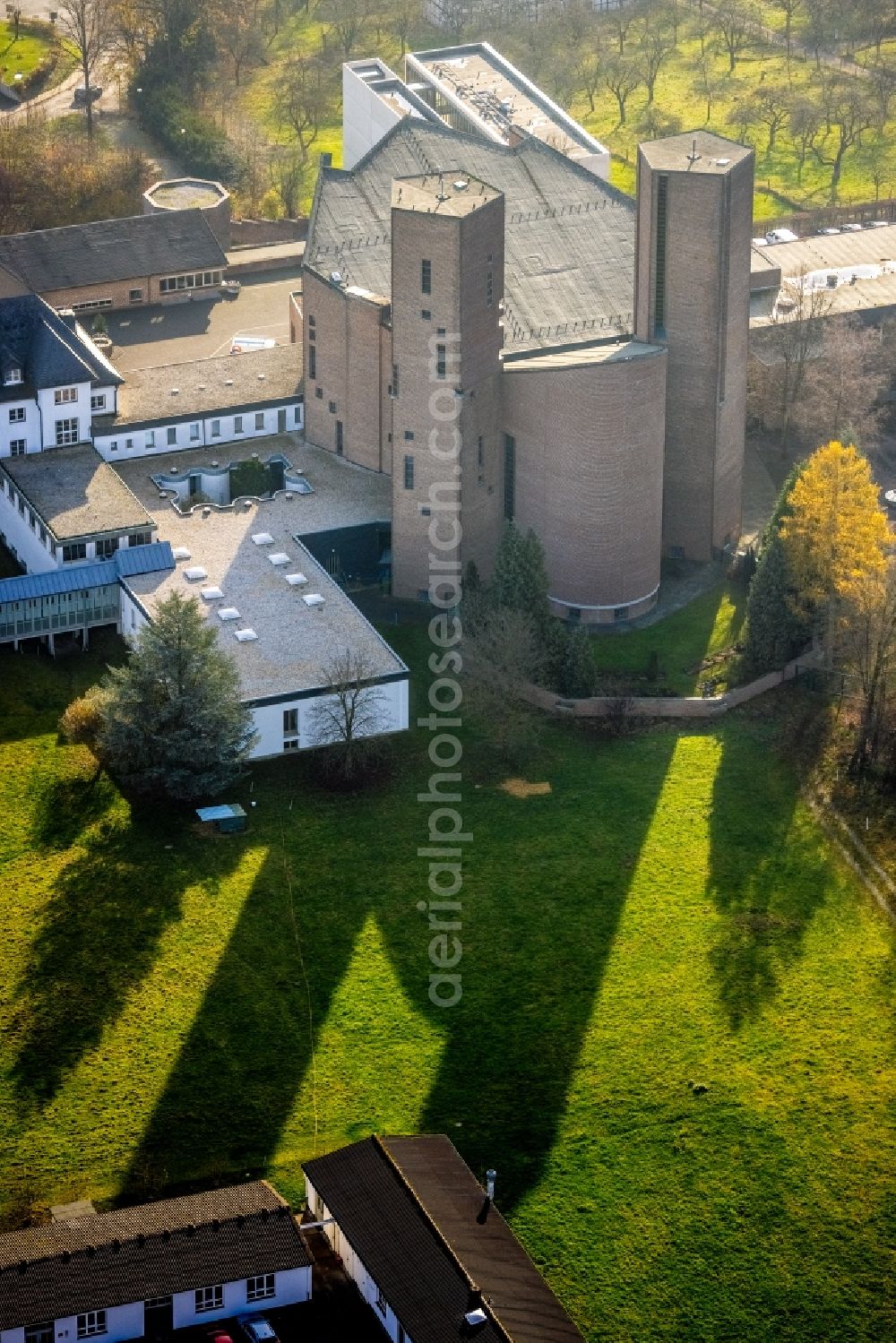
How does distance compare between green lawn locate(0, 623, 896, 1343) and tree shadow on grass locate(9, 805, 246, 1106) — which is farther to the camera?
tree shadow on grass locate(9, 805, 246, 1106)

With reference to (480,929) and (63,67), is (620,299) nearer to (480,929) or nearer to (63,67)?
(480,929)

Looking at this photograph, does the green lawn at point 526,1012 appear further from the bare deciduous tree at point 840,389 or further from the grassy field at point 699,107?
the grassy field at point 699,107

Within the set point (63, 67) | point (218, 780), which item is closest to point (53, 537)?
point (218, 780)

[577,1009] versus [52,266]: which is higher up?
[52,266]

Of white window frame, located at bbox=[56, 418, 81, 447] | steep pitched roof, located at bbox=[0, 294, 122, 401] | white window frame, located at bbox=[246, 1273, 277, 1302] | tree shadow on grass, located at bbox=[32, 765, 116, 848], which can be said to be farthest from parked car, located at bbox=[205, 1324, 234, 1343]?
white window frame, located at bbox=[56, 418, 81, 447]

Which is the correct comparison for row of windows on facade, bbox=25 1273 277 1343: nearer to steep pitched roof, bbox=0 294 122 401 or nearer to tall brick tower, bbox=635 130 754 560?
steep pitched roof, bbox=0 294 122 401

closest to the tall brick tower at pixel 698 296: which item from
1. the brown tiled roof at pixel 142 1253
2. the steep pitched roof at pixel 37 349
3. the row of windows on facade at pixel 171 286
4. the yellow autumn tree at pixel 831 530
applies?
the yellow autumn tree at pixel 831 530
